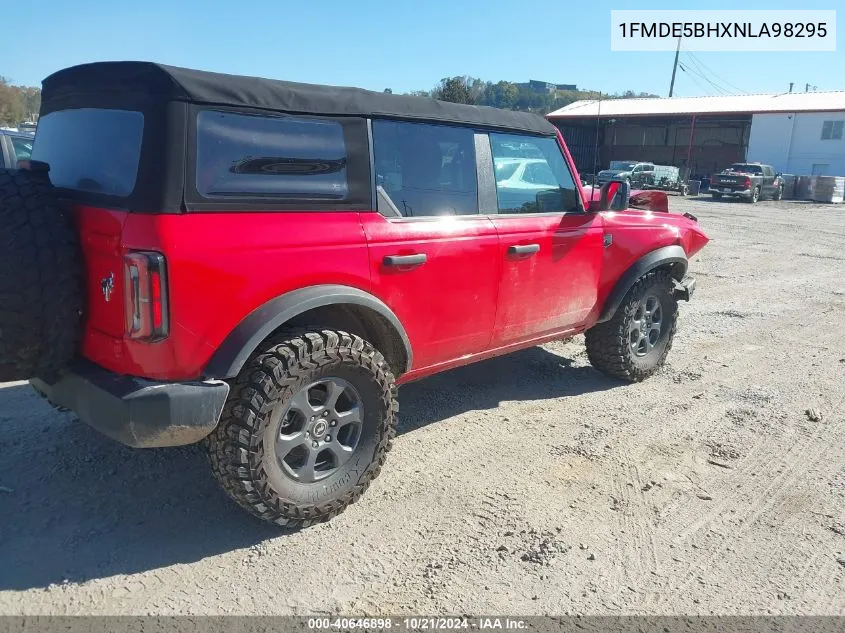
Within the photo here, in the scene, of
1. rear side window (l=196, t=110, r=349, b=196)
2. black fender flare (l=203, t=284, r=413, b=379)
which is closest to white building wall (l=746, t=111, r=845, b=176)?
rear side window (l=196, t=110, r=349, b=196)

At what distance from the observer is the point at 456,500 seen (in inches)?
133

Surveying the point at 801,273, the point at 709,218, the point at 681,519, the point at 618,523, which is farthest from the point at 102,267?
the point at 709,218

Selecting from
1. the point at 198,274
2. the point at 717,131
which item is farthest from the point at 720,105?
the point at 198,274

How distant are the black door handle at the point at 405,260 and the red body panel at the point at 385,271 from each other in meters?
0.03

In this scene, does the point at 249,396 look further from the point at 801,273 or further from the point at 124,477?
the point at 801,273

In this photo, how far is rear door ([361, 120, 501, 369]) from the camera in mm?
3324

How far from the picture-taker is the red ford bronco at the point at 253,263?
2.59 m

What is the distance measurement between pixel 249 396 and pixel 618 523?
6.20 ft

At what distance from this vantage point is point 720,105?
143 feet

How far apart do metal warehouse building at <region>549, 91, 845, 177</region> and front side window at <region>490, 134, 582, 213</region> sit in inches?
1331

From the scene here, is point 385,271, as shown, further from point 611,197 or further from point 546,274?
point 611,197

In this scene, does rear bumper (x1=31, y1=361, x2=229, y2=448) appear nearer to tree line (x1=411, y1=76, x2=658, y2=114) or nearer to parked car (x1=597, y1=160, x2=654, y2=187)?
parked car (x1=597, y1=160, x2=654, y2=187)

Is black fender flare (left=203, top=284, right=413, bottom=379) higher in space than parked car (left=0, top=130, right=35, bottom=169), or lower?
lower

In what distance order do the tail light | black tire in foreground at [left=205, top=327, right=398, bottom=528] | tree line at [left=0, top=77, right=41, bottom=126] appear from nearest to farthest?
the tail light < black tire in foreground at [left=205, top=327, right=398, bottom=528] < tree line at [left=0, top=77, right=41, bottom=126]
